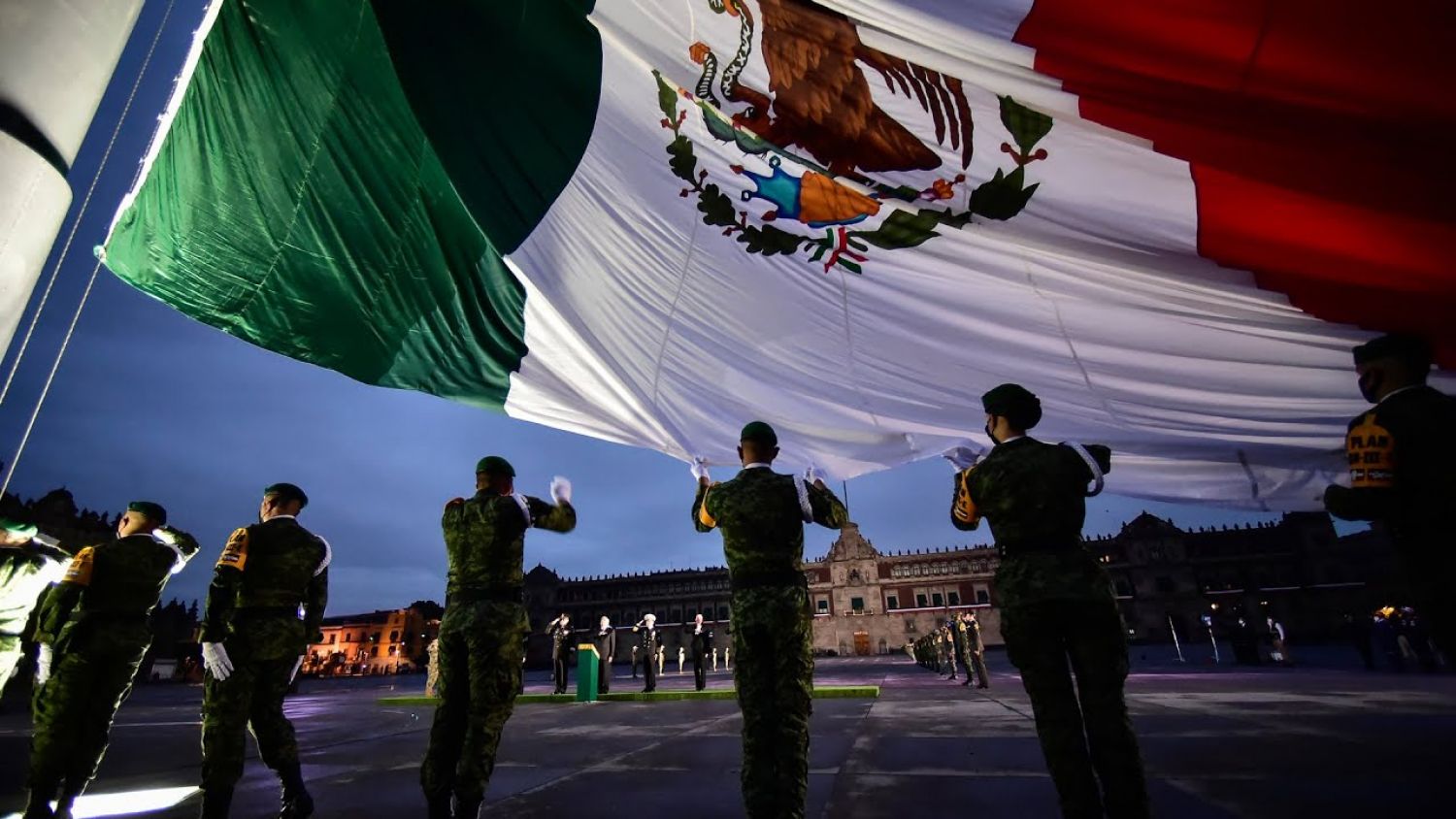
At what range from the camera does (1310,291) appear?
8.93ft

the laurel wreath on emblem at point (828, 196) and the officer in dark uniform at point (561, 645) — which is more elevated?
the laurel wreath on emblem at point (828, 196)

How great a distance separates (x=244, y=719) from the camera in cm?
317

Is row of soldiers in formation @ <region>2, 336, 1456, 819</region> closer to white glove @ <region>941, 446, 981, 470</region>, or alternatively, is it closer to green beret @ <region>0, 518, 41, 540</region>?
white glove @ <region>941, 446, 981, 470</region>

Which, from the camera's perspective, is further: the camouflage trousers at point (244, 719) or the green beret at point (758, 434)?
the green beret at point (758, 434)

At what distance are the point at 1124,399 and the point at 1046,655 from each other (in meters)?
1.65

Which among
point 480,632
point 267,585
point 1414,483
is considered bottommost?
point 480,632

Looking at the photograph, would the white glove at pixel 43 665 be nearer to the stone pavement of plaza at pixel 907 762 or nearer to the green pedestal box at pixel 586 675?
the stone pavement of plaza at pixel 907 762

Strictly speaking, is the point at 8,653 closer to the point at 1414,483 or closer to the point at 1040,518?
the point at 1040,518

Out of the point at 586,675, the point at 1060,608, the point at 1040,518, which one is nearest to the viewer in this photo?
the point at 1060,608

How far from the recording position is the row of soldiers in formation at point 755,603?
Answer: 218cm

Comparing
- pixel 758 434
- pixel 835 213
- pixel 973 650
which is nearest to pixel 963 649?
pixel 973 650

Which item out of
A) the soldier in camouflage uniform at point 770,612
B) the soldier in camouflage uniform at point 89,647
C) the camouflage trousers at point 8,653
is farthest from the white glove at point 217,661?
the soldier in camouflage uniform at point 770,612

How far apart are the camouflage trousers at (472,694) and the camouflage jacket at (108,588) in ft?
7.13

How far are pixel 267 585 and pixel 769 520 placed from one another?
2869 millimetres
